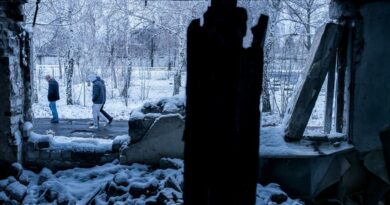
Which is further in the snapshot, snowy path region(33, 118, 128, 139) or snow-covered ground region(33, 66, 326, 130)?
snow-covered ground region(33, 66, 326, 130)

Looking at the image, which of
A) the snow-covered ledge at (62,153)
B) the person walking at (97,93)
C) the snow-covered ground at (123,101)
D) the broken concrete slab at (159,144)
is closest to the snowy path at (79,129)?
the person walking at (97,93)

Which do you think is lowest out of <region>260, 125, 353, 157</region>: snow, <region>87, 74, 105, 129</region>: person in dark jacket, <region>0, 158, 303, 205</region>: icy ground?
<region>0, 158, 303, 205</region>: icy ground

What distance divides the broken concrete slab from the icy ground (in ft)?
0.47

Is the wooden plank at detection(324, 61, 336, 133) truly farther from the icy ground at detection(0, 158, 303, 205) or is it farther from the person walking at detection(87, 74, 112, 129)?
the person walking at detection(87, 74, 112, 129)

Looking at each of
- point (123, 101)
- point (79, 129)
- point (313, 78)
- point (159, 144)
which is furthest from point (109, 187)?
point (123, 101)

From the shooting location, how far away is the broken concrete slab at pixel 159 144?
17.0ft

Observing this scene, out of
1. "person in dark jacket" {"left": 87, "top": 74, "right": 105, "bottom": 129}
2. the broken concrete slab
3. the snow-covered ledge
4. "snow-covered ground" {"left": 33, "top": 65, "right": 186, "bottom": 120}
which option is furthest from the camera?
"snow-covered ground" {"left": 33, "top": 65, "right": 186, "bottom": 120}

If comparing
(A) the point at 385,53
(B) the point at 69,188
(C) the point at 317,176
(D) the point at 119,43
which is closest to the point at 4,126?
(B) the point at 69,188

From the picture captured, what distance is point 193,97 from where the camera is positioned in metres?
1.58

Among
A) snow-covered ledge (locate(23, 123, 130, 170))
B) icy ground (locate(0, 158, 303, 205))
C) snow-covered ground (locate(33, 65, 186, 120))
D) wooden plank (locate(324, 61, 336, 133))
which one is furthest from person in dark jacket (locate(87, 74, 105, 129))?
wooden plank (locate(324, 61, 336, 133))

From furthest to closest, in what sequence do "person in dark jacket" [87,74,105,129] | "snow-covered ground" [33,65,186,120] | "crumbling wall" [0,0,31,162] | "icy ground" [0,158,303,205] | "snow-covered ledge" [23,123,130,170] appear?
"snow-covered ground" [33,65,186,120] → "person in dark jacket" [87,74,105,129] → "snow-covered ledge" [23,123,130,170] → "crumbling wall" [0,0,31,162] → "icy ground" [0,158,303,205]

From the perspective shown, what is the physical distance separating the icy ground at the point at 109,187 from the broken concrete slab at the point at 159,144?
0.47 ft

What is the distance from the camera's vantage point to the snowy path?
9.43 metres

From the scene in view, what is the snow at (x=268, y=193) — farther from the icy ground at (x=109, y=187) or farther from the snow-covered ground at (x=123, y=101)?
the snow-covered ground at (x=123, y=101)
